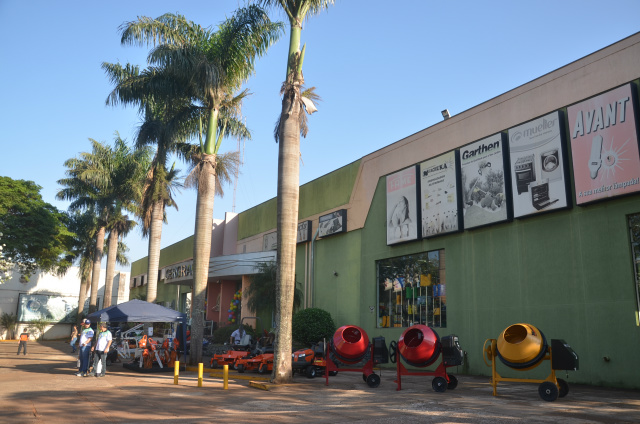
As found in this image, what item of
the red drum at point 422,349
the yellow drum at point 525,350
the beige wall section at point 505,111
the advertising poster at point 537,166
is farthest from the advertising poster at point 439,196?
the yellow drum at point 525,350

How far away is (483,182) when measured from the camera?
18594 millimetres

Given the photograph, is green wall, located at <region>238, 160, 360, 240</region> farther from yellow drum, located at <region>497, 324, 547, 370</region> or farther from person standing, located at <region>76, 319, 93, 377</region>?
yellow drum, located at <region>497, 324, 547, 370</region>

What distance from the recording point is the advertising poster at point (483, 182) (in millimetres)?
17903

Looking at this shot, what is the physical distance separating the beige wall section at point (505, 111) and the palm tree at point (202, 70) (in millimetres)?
7024

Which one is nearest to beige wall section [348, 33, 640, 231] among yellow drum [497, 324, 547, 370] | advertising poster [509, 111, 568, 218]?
advertising poster [509, 111, 568, 218]

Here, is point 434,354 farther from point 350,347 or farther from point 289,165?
point 289,165

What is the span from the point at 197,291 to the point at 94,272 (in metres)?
21.7

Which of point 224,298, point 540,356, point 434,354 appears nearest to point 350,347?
point 434,354

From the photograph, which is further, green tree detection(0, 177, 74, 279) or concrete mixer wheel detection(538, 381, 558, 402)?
green tree detection(0, 177, 74, 279)

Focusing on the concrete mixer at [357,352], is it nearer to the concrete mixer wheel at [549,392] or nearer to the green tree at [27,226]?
the concrete mixer wheel at [549,392]

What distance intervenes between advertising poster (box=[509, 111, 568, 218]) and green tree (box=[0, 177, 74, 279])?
95.2 feet

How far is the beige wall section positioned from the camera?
15289 mm

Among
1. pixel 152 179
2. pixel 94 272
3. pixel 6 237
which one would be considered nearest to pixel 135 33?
pixel 152 179

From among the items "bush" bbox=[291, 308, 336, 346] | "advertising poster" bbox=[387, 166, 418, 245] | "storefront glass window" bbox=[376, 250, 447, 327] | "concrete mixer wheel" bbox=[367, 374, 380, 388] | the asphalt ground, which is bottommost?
the asphalt ground
